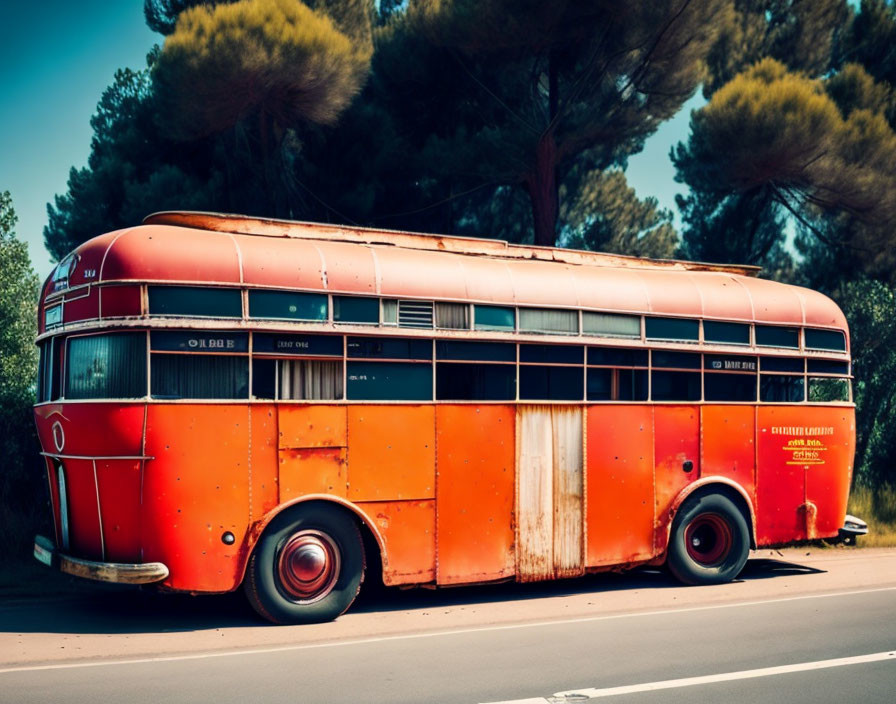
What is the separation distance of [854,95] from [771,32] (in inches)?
118

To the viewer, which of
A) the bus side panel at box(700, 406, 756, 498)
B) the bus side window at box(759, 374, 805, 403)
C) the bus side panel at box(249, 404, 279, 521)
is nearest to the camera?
the bus side panel at box(249, 404, 279, 521)

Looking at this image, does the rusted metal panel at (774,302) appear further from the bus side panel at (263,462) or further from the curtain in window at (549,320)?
the bus side panel at (263,462)

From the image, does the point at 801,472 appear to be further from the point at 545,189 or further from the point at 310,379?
the point at 545,189

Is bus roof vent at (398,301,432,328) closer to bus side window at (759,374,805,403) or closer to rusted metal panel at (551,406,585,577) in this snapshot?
rusted metal panel at (551,406,585,577)

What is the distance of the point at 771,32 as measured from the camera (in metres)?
20.9

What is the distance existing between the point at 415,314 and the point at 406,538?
6.98ft

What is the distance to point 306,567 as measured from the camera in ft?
29.1

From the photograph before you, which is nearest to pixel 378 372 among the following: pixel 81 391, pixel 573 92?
pixel 81 391

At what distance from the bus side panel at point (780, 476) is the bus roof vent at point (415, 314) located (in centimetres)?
447

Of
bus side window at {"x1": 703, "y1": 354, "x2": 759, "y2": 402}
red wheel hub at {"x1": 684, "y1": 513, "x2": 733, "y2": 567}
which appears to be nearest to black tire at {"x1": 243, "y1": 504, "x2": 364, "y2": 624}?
red wheel hub at {"x1": 684, "y1": 513, "x2": 733, "y2": 567}

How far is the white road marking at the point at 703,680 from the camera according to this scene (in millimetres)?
6329

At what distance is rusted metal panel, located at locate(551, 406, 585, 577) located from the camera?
10.3m

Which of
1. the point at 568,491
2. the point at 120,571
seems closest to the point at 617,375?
the point at 568,491

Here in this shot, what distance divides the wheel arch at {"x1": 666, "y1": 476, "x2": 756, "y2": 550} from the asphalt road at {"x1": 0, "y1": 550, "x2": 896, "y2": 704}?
762mm
